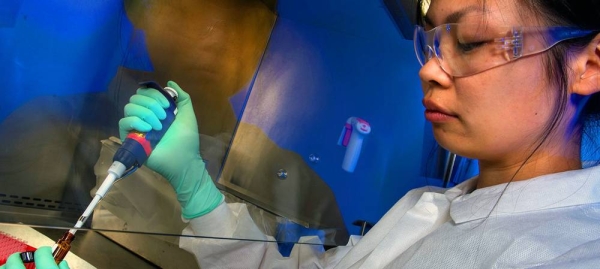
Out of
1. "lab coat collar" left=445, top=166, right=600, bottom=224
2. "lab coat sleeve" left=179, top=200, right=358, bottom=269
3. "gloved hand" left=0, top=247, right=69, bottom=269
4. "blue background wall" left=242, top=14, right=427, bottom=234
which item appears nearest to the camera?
"gloved hand" left=0, top=247, right=69, bottom=269

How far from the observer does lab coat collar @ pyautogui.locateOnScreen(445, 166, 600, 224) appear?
0.76 meters

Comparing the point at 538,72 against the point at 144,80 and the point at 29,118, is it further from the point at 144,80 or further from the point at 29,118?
the point at 29,118

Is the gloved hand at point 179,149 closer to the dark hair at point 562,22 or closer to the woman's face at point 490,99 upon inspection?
the woman's face at point 490,99

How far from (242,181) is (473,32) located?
677mm

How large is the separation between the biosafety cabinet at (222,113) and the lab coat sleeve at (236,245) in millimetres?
46

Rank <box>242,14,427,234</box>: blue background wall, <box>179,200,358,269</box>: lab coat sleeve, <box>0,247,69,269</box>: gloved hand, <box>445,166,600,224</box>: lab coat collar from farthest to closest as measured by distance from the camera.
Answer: <box>242,14,427,234</box>: blue background wall < <box>179,200,358,269</box>: lab coat sleeve < <box>445,166,600,224</box>: lab coat collar < <box>0,247,69,269</box>: gloved hand

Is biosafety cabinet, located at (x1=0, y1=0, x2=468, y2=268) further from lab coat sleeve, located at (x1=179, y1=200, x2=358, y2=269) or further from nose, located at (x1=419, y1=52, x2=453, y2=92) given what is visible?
nose, located at (x1=419, y1=52, x2=453, y2=92)

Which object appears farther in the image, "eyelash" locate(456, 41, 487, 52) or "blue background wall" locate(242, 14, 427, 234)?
"blue background wall" locate(242, 14, 427, 234)

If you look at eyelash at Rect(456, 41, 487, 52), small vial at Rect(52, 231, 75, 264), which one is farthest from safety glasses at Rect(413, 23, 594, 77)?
small vial at Rect(52, 231, 75, 264)

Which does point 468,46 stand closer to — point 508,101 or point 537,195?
point 508,101

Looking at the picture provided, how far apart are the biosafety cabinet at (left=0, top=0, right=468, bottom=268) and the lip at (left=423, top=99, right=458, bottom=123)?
1.58ft

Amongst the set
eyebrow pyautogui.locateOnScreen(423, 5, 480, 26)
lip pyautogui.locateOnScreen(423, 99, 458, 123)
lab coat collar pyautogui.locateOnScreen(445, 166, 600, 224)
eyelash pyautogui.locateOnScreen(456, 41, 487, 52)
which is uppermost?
eyebrow pyautogui.locateOnScreen(423, 5, 480, 26)

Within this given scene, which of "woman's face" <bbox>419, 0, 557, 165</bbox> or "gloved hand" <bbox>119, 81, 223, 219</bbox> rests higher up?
"woman's face" <bbox>419, 0, 557, 165</bbox>

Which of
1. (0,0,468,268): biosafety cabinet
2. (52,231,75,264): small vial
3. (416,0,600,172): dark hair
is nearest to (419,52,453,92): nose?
(416,0,600,172): dark hair
